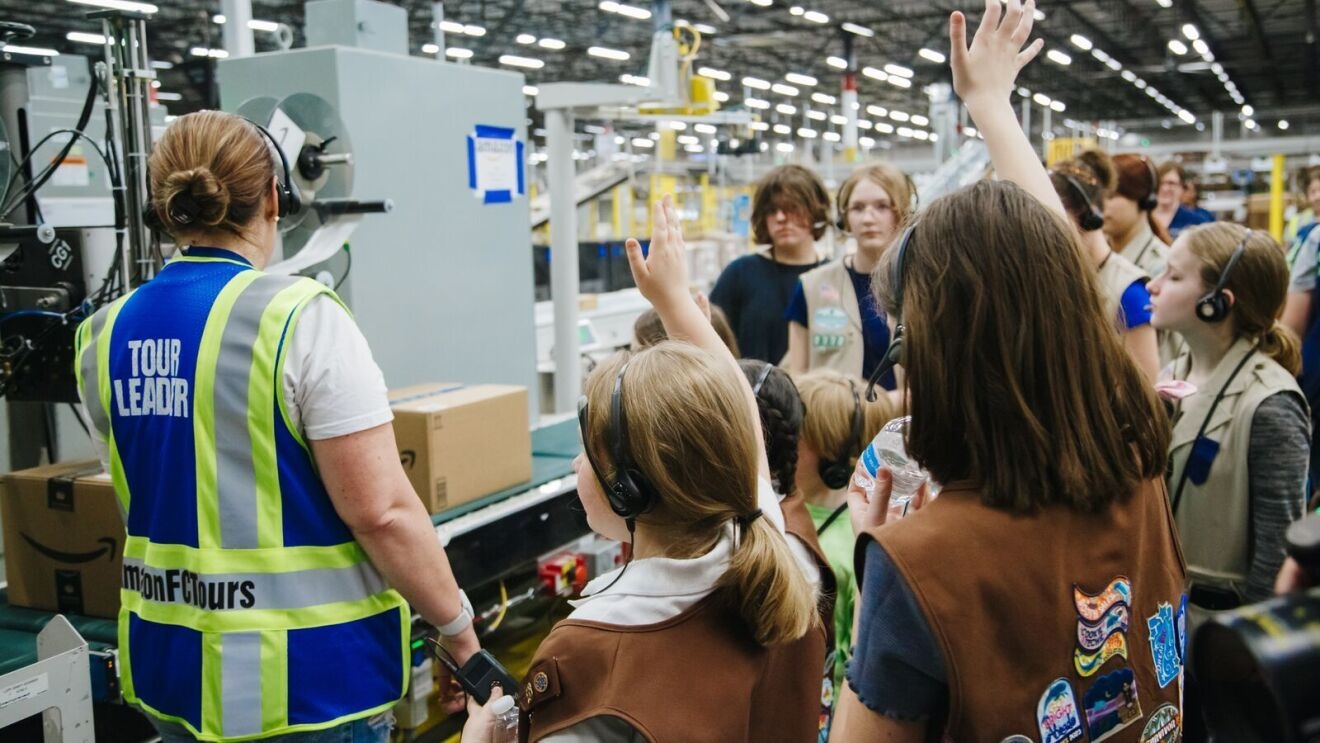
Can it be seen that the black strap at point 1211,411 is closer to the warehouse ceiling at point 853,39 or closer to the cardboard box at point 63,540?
the cardboard box at point 63,540

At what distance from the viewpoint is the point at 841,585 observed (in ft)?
5.83

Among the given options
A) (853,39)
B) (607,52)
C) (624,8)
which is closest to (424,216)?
(624,8)

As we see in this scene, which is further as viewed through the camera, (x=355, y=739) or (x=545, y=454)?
(x=545, y=454)

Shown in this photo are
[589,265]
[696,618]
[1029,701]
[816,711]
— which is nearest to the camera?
[1029,701]

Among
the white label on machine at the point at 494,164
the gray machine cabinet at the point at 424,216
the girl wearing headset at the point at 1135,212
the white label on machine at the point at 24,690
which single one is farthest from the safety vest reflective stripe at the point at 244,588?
the girl wearing headset at the point at 1135,212

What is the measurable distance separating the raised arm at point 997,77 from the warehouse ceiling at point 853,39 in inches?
541

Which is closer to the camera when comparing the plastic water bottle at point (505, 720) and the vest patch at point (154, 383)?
the plastic water bottle at point (505, 720)

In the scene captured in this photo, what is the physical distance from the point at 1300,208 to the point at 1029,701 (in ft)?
34.2

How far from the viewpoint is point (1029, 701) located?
95cm

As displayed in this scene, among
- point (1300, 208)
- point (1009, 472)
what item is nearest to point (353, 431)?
point (1009, 472)

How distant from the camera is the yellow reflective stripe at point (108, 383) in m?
1.54

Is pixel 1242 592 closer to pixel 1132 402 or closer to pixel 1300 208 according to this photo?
pixel 1132 402

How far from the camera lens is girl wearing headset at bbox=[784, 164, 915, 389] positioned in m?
2.87

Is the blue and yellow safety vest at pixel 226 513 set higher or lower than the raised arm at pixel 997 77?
lower
